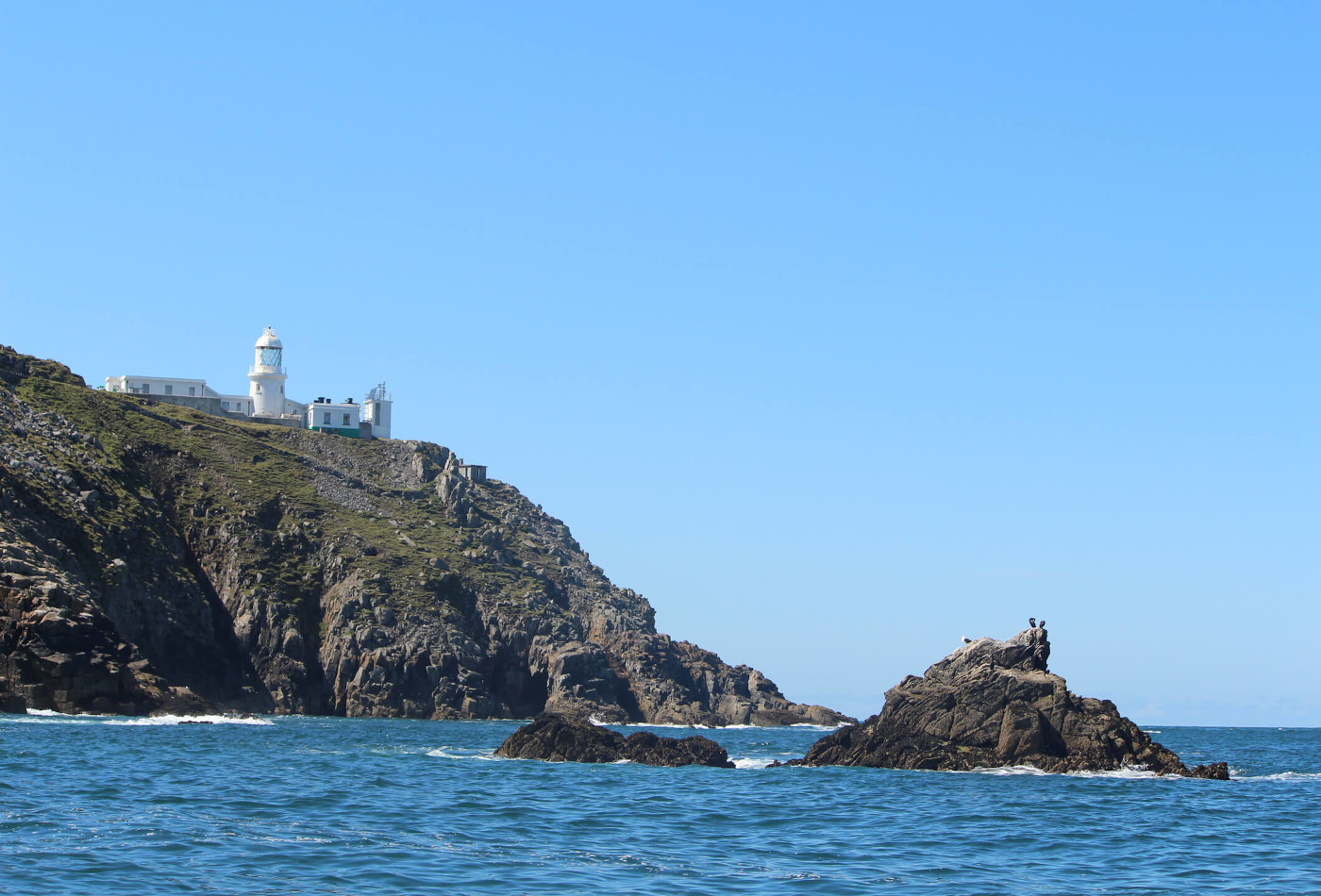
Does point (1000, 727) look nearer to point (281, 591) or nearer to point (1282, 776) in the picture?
point (1282, 776)

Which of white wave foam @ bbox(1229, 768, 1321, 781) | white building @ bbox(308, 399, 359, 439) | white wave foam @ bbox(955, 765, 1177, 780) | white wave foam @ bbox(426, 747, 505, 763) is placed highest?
white building @ bbox(308, 399, 359, 439)

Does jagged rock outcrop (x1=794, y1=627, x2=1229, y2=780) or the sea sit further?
jagged rock outcrop (x1=794, y1=627, x2=1229, y2=780)

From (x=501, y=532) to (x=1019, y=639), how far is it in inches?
3525

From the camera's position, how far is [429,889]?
2728cm

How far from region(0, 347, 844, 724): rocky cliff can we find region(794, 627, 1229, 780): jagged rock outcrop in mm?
51949

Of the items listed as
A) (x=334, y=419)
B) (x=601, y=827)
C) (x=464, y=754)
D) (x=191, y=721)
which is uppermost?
(x=334, y=419)

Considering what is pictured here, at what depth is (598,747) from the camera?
6669 centimetres

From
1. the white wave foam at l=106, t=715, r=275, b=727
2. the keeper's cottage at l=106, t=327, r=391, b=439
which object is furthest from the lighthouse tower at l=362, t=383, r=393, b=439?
the white wave foam at l=106, t=715, r=275, b=727

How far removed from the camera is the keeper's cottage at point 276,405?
162125mm

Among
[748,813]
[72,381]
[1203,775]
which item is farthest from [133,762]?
[72,381]

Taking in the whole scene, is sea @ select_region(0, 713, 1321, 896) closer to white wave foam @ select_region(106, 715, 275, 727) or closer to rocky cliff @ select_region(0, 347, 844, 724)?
white wave foam @ select_region(106, 715, 275, 727)

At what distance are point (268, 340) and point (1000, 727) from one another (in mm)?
128793

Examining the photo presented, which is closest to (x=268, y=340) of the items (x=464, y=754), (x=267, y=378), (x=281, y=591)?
(x=267, y=378)

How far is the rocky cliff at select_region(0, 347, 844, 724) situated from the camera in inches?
3792
